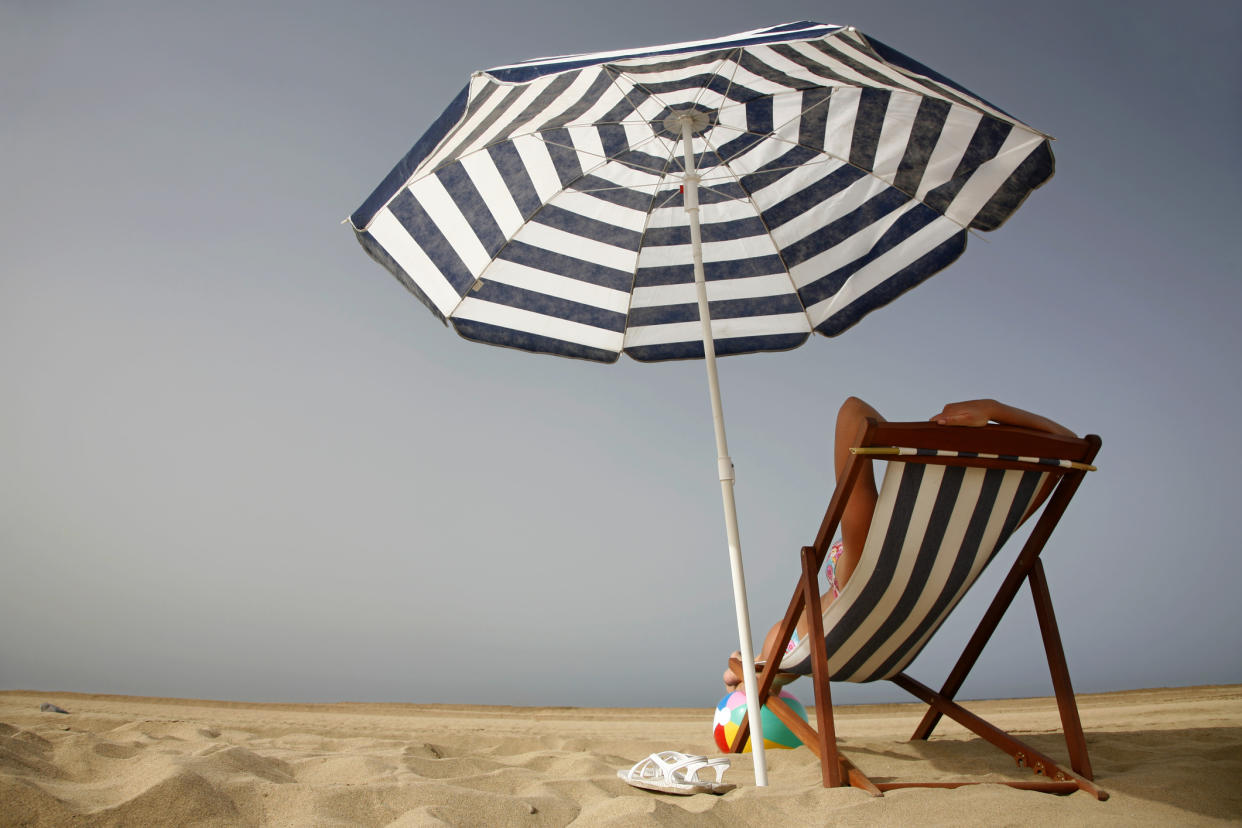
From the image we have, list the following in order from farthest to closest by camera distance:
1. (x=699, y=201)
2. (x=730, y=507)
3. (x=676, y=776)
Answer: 1. (x=699, y=201)
2. (x=730, y=507)
3. (x=676, y=776)

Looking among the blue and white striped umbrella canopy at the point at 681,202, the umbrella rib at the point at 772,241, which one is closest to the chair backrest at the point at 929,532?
the blue and white striped umbrella canopy at the point at 681,202

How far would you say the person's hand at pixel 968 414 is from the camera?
2.01m

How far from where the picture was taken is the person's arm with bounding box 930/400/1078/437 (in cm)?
202

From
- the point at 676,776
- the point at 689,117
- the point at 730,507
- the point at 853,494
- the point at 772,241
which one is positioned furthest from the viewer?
the point at 772,241

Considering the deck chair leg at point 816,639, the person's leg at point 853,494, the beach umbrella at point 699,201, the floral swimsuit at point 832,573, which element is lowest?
the deck chair leg at point 816,639

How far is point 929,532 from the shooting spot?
2.09m

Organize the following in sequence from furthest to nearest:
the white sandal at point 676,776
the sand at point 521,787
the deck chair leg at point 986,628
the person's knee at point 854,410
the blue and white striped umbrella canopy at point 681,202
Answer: the blue and white striped umbrella canopy at point 681,202 < the deck chair leg at point 986,628 < the person's knee at point 854,410 < the white sandal at point 676,776 < the sand at point 521,787

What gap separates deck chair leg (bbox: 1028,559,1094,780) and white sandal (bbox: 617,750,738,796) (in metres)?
1.05

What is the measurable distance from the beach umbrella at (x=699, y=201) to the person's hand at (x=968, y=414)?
2.37 feet

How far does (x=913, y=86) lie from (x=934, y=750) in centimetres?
253

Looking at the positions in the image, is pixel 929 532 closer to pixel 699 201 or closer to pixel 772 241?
pixel 772 241

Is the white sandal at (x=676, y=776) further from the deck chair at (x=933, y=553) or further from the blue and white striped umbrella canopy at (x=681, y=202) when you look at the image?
the blue and white striped umbrella canopy at (x=681, y=202)

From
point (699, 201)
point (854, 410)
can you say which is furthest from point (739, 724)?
point (699, 201)

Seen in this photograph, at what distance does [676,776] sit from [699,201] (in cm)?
241
